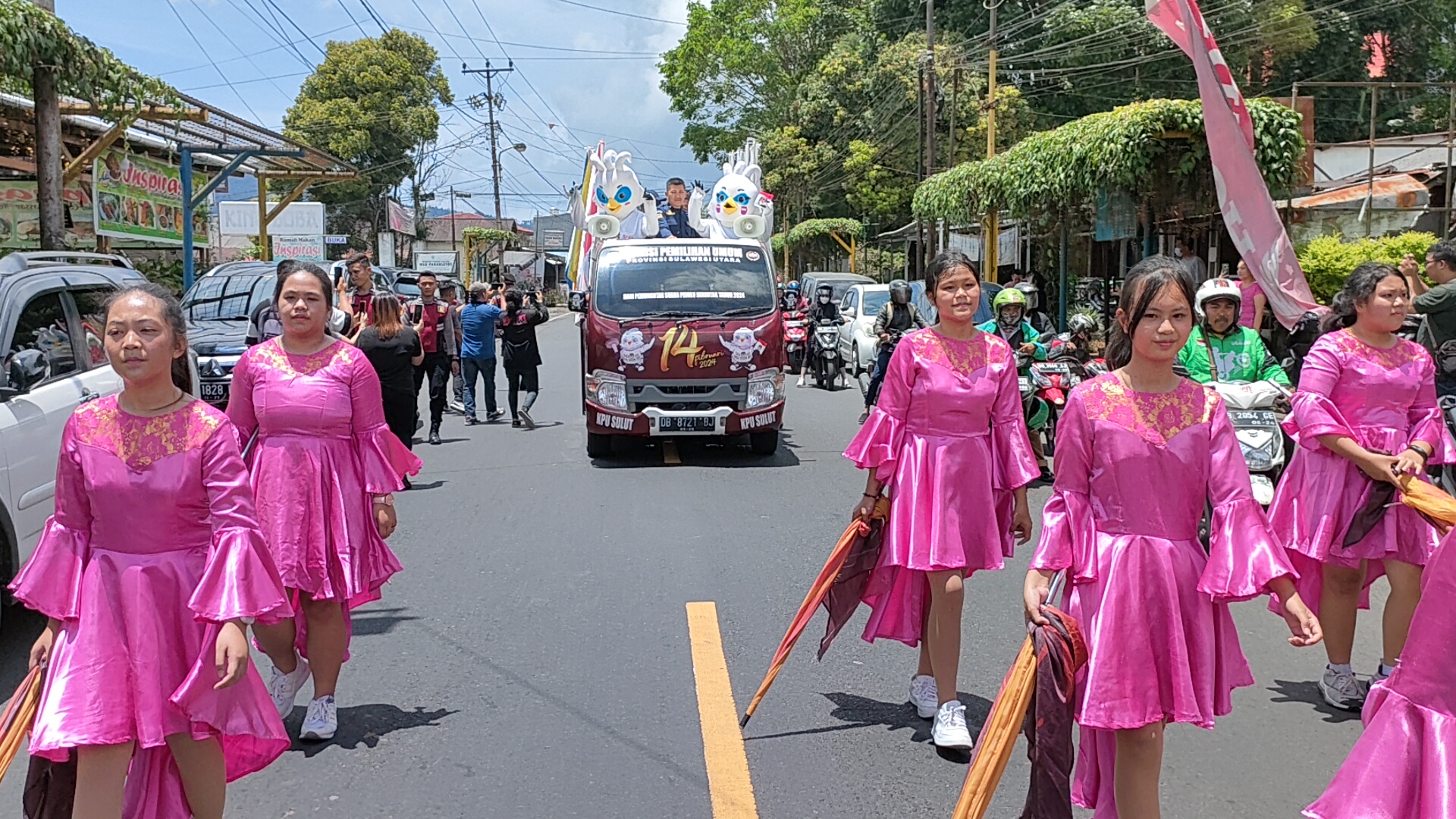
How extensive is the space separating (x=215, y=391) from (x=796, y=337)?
32.9 ft

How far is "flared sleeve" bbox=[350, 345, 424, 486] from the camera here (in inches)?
179

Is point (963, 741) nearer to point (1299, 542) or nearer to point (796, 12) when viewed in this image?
point (1299, 542)

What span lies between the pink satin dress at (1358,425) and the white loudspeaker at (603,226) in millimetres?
10609

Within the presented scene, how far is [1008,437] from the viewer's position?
449 centimetres

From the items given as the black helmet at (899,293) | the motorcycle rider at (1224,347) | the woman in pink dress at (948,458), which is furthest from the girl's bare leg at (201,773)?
the black helmet at (899,293)

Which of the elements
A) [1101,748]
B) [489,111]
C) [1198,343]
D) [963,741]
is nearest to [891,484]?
[963,741]

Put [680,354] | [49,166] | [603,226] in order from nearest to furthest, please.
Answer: [680,354] < [49,166] < [603,226]

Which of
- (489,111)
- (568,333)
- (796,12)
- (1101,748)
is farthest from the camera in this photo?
(489,111)

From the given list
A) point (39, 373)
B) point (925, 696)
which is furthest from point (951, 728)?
point (39, 373)

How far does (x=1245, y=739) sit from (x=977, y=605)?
6.43 feet

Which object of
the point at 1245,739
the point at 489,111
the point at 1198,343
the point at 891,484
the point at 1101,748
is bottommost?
the point at 1245,739

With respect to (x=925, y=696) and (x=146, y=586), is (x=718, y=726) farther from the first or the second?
(x=146, y=586)

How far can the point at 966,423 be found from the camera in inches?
175

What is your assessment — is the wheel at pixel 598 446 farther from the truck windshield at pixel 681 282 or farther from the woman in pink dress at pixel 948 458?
the woman in pink dress at pixel 948 458
